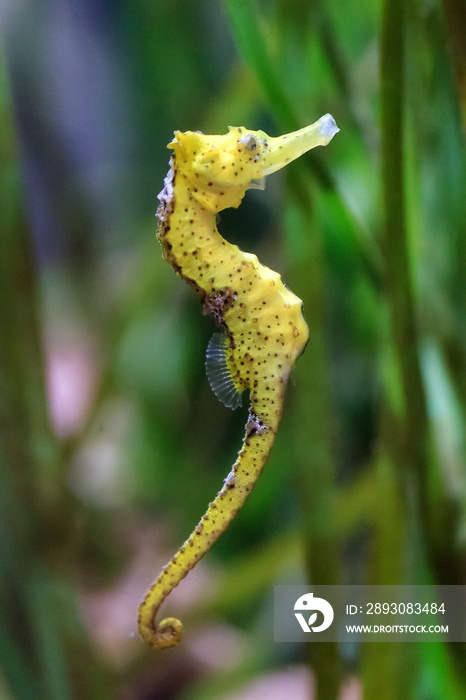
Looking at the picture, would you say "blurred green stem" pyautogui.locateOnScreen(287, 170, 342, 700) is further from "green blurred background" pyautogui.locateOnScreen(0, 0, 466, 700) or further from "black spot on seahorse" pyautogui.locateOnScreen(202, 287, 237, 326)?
"black spot on seahorse" pyautogui.locateOnScreen(202, 287, 237, 326)

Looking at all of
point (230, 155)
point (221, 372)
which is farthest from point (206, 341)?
point (230, 155)

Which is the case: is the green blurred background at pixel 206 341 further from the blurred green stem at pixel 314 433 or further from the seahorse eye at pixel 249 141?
the seahorse eye at pixel 249 141

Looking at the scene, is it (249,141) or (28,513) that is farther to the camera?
(28,513)

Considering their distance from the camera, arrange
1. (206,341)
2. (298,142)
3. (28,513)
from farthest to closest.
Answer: (28,513) → (206,341) → (298,142)

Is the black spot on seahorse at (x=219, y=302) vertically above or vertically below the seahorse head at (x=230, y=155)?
below

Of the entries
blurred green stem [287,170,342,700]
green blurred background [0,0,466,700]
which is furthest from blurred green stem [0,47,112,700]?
blurred green stem [287,170,342,700]

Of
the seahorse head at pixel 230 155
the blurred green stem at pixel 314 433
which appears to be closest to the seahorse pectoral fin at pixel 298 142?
the seahorse head at pixel 230 155

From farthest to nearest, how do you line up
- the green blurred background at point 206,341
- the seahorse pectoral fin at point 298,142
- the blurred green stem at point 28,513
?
the blurred green stem at point 28,513 < the green blurred background at point 206,341 < the seahorse pectoral fin at point 298,142

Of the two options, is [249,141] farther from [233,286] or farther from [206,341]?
[206,341]
